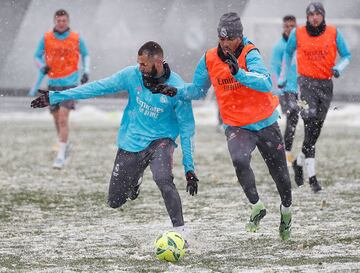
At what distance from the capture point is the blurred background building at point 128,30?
25188 mm

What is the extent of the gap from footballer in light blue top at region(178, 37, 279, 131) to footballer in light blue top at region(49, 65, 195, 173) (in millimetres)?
90

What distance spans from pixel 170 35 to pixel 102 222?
15833 mm

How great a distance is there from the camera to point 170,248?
7598 millimetres

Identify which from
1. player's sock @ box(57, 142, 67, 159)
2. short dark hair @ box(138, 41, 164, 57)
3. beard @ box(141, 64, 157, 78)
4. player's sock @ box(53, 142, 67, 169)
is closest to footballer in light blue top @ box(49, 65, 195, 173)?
beard @ box(141, 64, 157, 78)

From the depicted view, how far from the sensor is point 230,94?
28.8 ft

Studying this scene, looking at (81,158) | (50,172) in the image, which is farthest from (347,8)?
(50,172)

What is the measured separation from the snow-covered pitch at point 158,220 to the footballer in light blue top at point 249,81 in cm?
98

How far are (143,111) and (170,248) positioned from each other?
57.2 inches

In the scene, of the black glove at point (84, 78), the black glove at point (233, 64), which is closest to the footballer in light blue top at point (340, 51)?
the black glove at point (84, 78)

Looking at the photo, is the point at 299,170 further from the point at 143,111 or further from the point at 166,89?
the point at 166,89

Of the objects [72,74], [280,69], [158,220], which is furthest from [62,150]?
[158,220]

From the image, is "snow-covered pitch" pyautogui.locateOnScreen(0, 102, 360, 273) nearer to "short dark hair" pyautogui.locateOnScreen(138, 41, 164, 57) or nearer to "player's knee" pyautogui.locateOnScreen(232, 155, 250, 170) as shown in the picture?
"player's knee" pyautogui.locateOnScreen(232, 155, 250, 170)

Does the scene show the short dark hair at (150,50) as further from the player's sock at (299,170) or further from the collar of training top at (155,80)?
the player's sock at (299,170)

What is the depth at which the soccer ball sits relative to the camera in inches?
299
